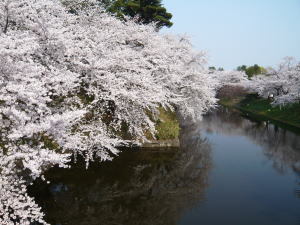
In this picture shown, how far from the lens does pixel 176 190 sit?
14641mm

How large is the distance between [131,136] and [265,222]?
9.83 metres

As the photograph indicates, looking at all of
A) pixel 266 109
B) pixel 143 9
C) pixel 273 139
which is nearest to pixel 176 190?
pixel 273 139

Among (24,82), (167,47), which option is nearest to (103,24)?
(167,47)

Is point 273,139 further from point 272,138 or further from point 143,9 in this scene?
point 143,9

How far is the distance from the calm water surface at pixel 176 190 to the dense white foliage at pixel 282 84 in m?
19.8

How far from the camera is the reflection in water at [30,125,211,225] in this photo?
11.7 m

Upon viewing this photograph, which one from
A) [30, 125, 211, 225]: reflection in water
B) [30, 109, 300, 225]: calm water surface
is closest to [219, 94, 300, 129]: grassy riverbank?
[30, 109, 300, 225]: calm water surface

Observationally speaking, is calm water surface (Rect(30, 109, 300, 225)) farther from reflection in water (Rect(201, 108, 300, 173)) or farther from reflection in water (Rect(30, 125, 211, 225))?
reflection in water (Rect(201, 108, 300, 173))

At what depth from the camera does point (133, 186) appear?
1466 cm

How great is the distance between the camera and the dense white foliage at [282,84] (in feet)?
132

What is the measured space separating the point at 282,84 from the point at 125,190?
44.4m

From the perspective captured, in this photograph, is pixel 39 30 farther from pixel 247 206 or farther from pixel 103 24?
pixel 247 206

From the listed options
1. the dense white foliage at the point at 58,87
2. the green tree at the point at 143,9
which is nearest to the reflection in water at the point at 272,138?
the dense white foliage at the point at 58,87

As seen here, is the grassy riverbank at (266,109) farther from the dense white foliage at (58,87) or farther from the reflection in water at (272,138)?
the dense white foliage at (58,87)
